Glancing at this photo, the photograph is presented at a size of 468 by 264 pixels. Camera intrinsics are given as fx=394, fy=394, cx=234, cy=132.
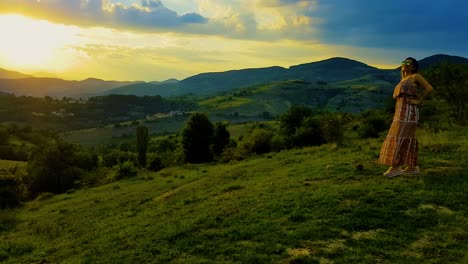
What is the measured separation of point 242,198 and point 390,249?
8175 millimetres

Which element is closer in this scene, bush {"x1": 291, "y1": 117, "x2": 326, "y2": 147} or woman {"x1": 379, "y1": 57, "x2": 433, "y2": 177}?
woman {"x1": 379, "y1": 57, "x2": 433, "y2": 177}

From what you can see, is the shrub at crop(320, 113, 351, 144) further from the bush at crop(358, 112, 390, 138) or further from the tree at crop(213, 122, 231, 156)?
the tree at crop(213, 122, 231, 156)

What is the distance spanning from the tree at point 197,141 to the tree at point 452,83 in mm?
35288

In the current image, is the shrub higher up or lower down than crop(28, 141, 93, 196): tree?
higher up

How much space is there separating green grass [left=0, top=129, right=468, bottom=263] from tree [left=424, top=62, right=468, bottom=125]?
51.6ft

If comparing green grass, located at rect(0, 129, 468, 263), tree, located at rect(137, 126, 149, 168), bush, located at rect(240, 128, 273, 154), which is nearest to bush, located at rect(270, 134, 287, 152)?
bush, located at rect(240, 128, 273, 154)

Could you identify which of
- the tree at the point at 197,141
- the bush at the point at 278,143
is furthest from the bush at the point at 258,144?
the tree at the point at 197,141

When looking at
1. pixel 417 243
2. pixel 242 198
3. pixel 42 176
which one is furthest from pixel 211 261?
pixel 42 176

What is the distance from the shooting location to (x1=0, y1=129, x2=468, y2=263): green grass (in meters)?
11.0

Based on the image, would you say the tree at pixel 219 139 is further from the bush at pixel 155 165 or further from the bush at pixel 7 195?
the bush at pixel 7 195

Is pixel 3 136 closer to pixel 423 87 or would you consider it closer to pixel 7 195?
pixel 7 195

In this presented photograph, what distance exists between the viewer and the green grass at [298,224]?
11.0 m

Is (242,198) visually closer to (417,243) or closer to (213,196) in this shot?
(213,196)

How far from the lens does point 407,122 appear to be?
16922 mm
